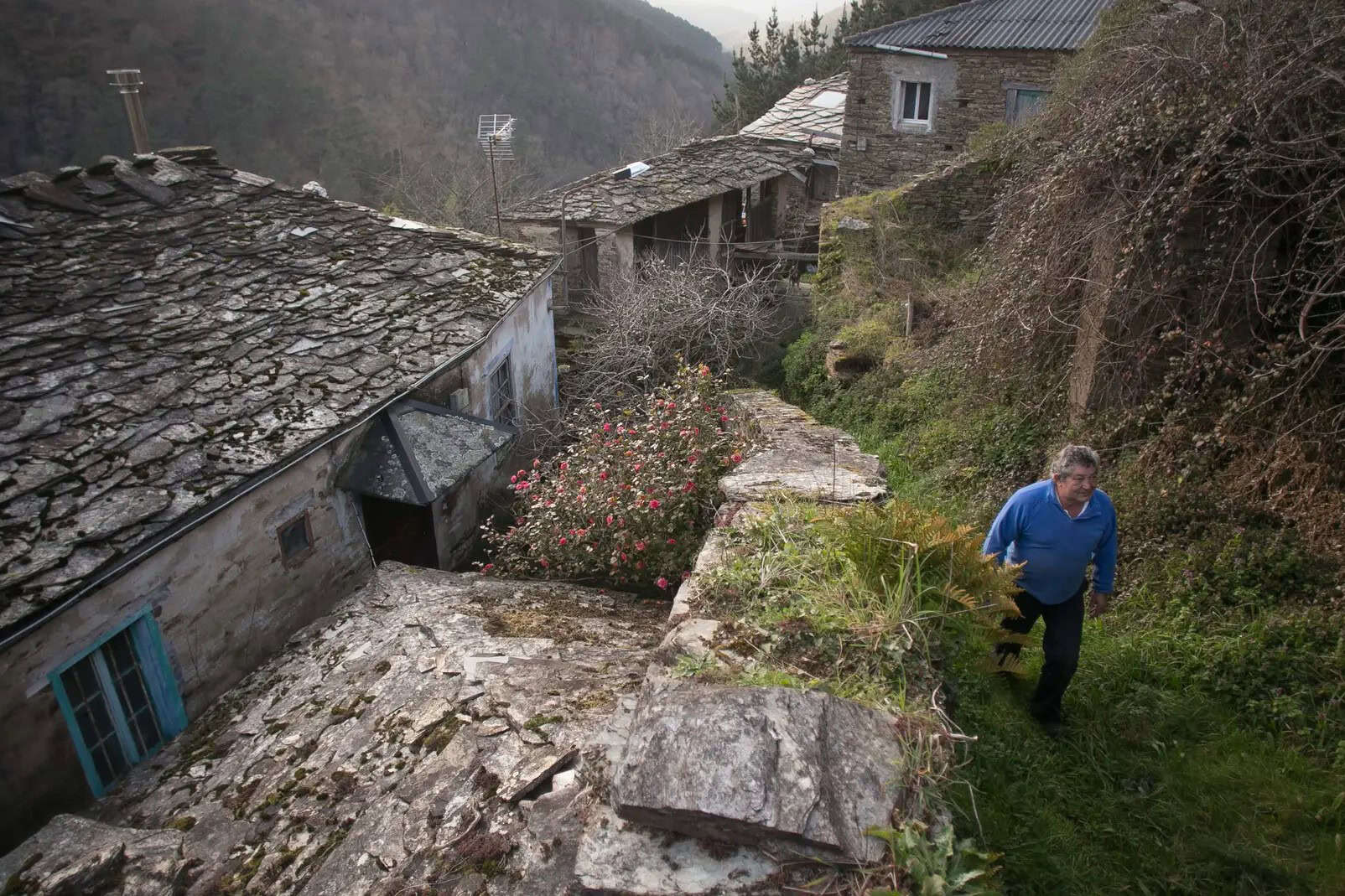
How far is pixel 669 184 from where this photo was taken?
55.5ft

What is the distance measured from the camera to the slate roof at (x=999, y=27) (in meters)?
14.9

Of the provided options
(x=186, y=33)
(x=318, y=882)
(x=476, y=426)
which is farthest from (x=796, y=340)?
(x=186, y=33)

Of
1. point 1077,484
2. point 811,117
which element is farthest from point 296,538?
point 811,117

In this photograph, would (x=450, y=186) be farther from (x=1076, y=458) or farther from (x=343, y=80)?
(x=1076, y=458)

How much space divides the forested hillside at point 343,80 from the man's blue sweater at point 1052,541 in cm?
3470

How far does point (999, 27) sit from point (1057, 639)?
15.7 metres

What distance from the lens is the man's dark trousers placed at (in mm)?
3939

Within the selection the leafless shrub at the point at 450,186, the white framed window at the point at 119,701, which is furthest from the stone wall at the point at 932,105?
the white framed window at the point at 119,701

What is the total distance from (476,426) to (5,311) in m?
3.98

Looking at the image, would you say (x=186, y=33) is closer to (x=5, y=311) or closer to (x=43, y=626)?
(x=5, y=311)

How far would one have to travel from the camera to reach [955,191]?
11742 millimetres

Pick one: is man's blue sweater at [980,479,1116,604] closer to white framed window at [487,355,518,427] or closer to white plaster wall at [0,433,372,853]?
white plaster wall at [0,433,372,853]

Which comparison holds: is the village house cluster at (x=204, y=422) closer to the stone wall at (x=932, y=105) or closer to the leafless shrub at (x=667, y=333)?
the leafless shrub at (x=667, y=333)

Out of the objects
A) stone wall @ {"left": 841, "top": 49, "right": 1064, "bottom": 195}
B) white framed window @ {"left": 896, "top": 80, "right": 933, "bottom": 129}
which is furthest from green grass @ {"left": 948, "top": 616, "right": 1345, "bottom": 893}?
white framed window @ {"left": 896, "top": 80, "right": 933, "bottom": 129}
